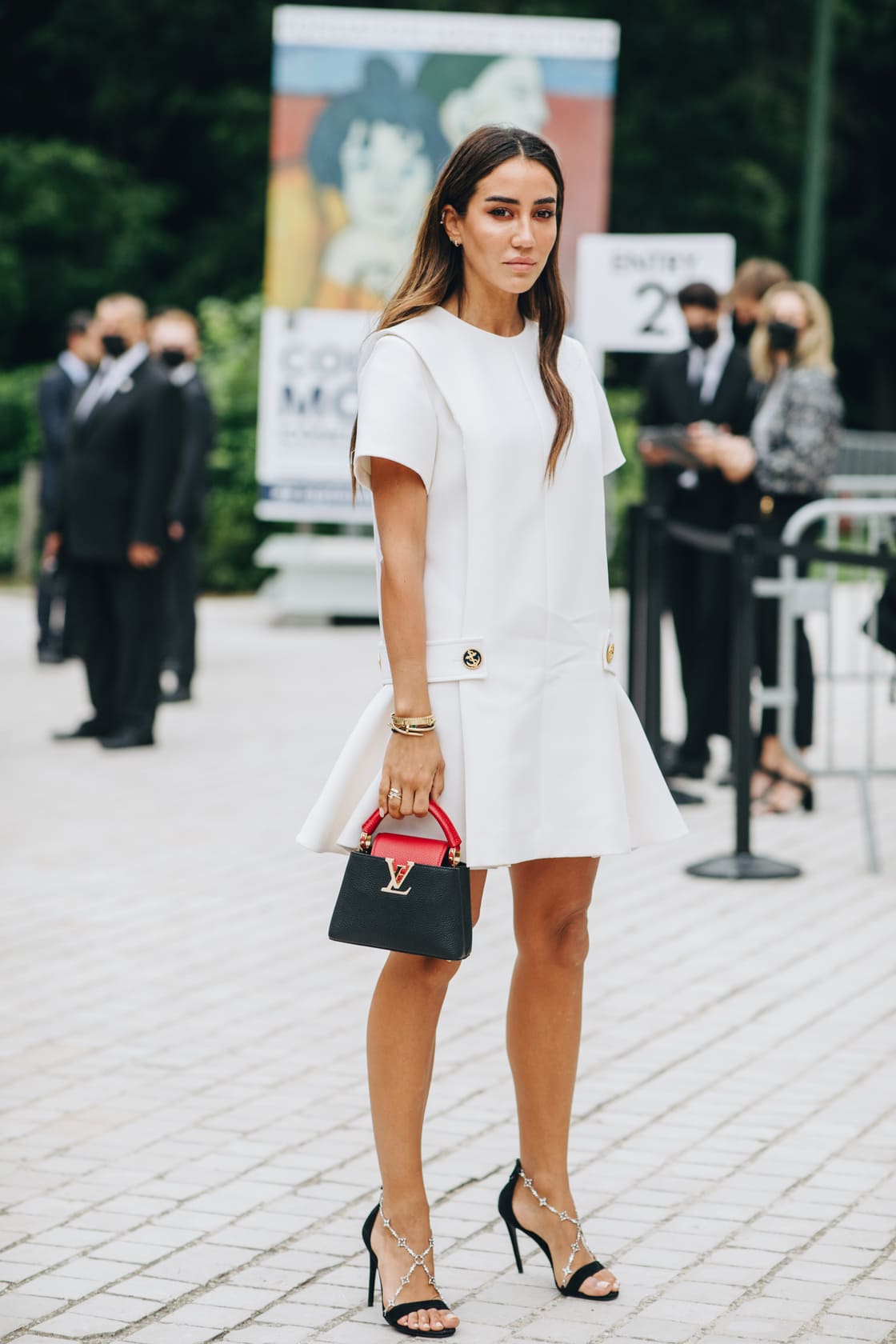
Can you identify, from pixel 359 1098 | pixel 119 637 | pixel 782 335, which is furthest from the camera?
pixel 119 637

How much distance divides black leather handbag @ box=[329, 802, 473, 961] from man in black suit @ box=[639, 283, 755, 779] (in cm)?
547

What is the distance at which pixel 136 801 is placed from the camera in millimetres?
8555

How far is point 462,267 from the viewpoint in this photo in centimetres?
352

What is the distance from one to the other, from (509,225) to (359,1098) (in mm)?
2178

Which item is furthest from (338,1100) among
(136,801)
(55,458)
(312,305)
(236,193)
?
(236,193)

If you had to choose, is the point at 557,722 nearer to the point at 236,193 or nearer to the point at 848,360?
the point at 236,193

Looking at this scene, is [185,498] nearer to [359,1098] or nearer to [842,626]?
[842,626]

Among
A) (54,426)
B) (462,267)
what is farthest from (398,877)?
(54,426)

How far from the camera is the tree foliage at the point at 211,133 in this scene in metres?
29.8

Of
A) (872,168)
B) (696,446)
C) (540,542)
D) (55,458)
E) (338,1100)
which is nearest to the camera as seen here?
(540,542)

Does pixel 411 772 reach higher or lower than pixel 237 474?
lower

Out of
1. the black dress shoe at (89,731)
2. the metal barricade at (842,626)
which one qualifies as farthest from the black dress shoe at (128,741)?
the metal barricade at (842,626)

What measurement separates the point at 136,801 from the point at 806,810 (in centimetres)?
270

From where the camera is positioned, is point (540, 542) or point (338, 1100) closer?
point (540, 542)
